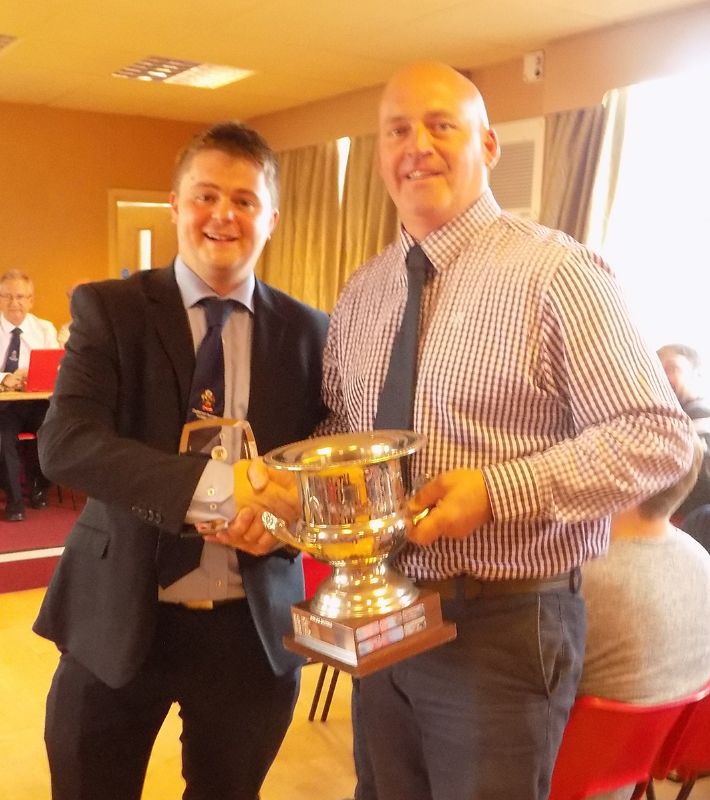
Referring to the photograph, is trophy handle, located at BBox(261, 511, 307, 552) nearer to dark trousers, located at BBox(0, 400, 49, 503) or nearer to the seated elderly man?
the seated elderly man

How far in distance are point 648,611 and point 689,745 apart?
0.34 meters

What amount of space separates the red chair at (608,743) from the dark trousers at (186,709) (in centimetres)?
52

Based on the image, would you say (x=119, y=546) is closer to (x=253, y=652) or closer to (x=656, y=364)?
(x=253, y=652)

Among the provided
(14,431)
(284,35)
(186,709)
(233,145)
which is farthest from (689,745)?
(14,431)

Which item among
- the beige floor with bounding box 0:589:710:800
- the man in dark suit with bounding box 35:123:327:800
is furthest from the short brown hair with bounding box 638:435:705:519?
the beige floor with bounding box 0:589:710:800

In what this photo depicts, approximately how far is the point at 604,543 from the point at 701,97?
4277 millimetres

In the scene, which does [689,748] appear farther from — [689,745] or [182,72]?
[182,72]

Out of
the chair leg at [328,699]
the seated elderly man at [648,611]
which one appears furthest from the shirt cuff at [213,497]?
the chair leg at [328,699]

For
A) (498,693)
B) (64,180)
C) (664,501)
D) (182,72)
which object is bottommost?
(498,693)

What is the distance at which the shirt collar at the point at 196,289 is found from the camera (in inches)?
66.2

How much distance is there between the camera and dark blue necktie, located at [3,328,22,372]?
665cm

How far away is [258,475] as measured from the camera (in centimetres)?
140

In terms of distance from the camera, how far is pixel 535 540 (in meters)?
1.34

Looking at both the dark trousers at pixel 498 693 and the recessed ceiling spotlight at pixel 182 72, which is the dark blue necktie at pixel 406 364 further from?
the recessed ceiling spotlight at pixel 182 72
